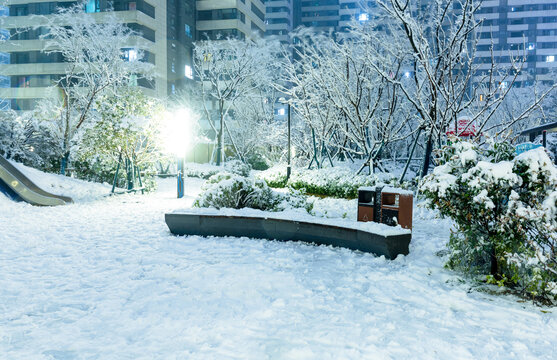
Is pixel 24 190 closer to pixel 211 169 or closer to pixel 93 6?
pixel 211 169

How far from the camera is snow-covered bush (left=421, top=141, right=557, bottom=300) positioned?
418 cm

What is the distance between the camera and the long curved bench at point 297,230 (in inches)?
239

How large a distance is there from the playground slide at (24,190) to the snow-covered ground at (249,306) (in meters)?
5.96

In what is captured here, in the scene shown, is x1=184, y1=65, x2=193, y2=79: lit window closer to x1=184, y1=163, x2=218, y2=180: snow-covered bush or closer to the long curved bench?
x1=184, y1=163, x2=218, y2=180: snow-covered bush

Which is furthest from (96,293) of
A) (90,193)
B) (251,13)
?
(251,13)

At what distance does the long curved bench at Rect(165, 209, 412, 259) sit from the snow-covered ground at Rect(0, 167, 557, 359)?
202 mm

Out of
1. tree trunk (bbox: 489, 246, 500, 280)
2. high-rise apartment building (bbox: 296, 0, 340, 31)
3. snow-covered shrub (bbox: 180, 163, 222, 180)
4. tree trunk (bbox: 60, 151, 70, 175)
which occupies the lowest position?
tree trunk (bbox: 489, 246, 500, 280)

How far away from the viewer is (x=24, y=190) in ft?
41.8

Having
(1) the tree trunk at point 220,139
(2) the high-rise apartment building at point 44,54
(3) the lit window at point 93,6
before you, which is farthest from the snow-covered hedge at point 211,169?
(3) the lit window at point 93,6

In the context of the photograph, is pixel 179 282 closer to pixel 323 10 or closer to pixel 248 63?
pixel 248 63

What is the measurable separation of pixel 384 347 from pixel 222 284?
2.27 metres

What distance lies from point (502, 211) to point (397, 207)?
2.36 m

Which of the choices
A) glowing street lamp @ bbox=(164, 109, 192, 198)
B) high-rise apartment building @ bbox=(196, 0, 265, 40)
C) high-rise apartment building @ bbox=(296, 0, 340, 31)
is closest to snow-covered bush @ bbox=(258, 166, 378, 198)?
glowing street lamp @ bbox=(164, 109, 192, 198)

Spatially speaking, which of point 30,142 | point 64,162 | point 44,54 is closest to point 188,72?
point 44,54
